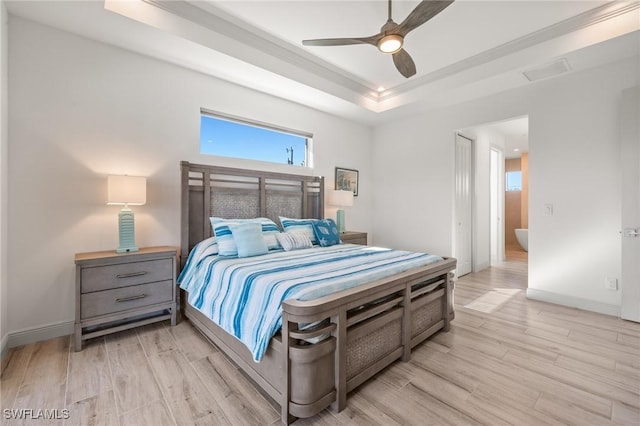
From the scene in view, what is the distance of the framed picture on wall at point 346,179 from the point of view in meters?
4.80

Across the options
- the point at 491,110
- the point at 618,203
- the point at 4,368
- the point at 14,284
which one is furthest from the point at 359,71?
the point at 4,368

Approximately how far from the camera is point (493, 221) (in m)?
5.77

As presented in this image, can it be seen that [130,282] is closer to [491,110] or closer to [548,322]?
[548,322]

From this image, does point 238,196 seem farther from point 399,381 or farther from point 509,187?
point 509,187

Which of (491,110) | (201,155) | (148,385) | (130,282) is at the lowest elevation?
(148,385)

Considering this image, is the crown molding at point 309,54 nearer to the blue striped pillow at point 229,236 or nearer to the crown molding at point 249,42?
the crown molding at point 249,42

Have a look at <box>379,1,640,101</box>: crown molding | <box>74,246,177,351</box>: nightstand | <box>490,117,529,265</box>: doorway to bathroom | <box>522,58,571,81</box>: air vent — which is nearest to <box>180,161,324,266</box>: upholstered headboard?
<box>74,246,177,351</box>: nightstand

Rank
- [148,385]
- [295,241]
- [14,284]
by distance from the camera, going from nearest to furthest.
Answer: [148,385], [14,284], [295,241]

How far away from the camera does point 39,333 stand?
2.36 meters

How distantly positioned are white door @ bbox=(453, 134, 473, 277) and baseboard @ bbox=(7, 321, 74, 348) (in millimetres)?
4866

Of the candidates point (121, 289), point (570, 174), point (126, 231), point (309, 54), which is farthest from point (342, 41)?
point (570, 174)

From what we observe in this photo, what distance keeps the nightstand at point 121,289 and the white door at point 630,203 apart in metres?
4.65

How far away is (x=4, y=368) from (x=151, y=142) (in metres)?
2.18

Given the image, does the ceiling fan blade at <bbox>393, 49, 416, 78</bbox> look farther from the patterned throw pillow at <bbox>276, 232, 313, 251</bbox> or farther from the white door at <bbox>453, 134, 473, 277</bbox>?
the white door at <bbox>453, 134, 473, 277</bbox>
